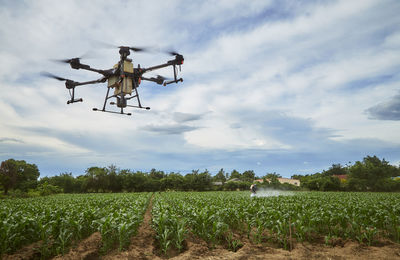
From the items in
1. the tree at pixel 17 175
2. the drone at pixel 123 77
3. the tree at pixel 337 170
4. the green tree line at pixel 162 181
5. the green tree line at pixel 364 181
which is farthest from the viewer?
the tree at pixel 337 170

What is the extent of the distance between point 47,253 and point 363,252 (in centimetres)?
1037

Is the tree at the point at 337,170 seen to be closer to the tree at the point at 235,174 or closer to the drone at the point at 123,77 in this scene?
the tree at the point at 235,174

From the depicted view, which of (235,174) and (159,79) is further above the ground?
(159,79)

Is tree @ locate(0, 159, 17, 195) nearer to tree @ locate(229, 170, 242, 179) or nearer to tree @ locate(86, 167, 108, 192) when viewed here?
tree @ locate(86, 167, 108, 192)

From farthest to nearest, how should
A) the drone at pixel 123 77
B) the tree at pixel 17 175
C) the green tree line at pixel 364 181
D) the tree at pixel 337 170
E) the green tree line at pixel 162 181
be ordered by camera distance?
1. the tree at pixel 337 170
2. the green tree line at pixel 364 181
3. the green tree line at pixel 162 181
4. the tree at pixel 17 175
5. the drone at pixel 123 77

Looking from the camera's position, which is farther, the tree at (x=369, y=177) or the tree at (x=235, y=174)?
the tree at (x=235, y=174)

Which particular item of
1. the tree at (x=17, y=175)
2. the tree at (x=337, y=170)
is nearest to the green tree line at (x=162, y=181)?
the tree at (x=17, y=175)

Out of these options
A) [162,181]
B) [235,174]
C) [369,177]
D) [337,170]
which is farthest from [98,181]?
[337,170]

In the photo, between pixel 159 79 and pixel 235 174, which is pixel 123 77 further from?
pixel 235 174

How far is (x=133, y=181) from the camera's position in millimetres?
63250

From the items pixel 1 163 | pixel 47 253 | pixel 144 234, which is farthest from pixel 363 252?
pixel 1 163

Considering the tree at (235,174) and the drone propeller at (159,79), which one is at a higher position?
the drone propeller at (159,79)

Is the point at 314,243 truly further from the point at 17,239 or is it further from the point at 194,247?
the point at 17,239

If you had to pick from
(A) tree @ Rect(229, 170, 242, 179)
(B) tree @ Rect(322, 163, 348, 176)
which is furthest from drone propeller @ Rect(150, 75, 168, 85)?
(B) tree @ Rect(322, 163, 348, 176)
